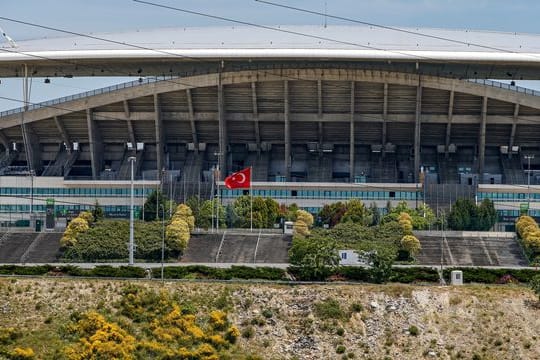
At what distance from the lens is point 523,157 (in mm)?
138125

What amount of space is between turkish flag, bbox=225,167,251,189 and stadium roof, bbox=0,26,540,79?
9.69 meters

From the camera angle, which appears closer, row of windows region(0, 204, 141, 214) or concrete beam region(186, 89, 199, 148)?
row of windows region(0, 204, 141, 214)

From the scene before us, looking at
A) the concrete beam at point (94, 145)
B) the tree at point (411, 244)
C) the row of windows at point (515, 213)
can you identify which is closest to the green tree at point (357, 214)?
the tree at point (411, 244)

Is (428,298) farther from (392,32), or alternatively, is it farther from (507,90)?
(392,32)

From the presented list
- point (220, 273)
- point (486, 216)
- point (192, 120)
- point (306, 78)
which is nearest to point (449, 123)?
point (306, 78)

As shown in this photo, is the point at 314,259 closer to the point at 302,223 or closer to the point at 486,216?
the point at 302,223

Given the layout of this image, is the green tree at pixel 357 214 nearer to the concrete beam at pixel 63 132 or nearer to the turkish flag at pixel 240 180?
the turkish flag at pixel 240 180

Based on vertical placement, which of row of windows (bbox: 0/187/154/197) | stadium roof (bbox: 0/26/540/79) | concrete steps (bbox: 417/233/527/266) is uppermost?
stadium roof (bbox: 0/26/540/79)

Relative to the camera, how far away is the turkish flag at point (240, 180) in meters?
127

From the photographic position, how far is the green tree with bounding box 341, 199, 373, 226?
120062 mm

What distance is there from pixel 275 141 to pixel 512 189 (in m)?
22.0

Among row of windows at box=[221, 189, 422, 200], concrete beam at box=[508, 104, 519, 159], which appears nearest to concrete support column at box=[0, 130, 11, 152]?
row of windows at box=[221, 189, 422, 200]

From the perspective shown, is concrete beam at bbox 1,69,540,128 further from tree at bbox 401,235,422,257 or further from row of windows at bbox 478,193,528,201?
tree at bbox 401,235,422,257

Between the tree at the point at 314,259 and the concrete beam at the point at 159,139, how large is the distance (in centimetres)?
3609
